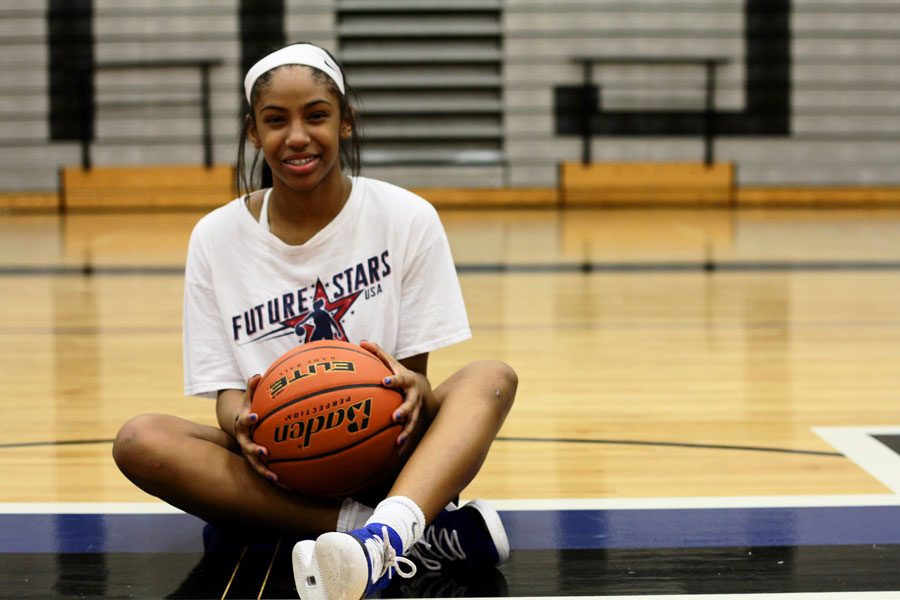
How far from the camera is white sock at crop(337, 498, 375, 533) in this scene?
1.80m

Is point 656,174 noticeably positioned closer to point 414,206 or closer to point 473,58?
point 473,58

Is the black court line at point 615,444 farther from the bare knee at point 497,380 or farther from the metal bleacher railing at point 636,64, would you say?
the metal bleacher railing at point 636,64

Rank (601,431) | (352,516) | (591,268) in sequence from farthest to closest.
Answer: (591,268) < (601,431) < (352,516)

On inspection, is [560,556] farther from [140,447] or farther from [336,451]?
[140,447]

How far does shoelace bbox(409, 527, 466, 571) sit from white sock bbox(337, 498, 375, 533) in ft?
0.28

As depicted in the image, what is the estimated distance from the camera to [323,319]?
1914 millimetres

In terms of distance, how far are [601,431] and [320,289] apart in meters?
0.95

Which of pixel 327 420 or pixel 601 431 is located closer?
pixel 327 420

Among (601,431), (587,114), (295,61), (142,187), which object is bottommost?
(601,431)

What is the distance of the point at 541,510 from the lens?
6.75 ft

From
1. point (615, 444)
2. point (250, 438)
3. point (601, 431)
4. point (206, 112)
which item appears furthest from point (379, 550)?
point (206, 112)

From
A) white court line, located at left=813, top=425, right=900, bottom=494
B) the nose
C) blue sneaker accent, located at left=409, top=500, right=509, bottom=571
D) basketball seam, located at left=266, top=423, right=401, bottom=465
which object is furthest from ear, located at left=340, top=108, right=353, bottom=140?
white court line, located at left=813, top=425, right=900, bottom=494

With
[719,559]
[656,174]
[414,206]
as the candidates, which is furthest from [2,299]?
[656,174]

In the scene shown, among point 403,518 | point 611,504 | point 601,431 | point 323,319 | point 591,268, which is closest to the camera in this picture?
point 403,518
